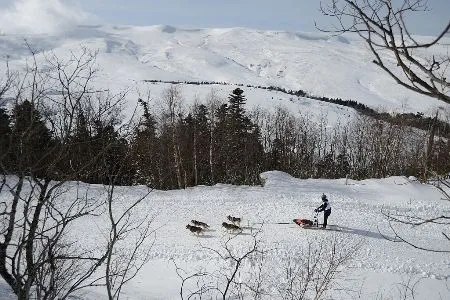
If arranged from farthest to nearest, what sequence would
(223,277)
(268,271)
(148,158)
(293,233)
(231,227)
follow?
1. (148,158)
2. (293,233)
3. (231,227)
4. (268,271)
5. (223,277)

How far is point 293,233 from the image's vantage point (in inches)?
728

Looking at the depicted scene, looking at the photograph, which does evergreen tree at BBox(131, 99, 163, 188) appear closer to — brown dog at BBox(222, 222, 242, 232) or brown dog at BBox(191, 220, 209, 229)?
brown dog at BBox(191, 220, 209, 229)

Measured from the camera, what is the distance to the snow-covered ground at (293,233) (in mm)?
14602

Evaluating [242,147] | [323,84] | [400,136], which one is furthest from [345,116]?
[323,84]

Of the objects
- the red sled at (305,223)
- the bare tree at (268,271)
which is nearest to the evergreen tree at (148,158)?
the red sled at (305,223)

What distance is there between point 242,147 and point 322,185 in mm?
12167

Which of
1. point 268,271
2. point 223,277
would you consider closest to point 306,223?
point 268,271

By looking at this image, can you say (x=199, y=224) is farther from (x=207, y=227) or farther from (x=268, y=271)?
(x=268, y=271)

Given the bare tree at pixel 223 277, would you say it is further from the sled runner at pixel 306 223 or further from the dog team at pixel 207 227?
the sled runner at pixel 306 223

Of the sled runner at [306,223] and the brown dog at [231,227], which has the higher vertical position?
the sled runner at [306,223]

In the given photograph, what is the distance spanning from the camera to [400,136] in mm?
41656

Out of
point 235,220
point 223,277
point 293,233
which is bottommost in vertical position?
point 223,277

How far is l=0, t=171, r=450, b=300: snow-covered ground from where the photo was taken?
47.9 ft

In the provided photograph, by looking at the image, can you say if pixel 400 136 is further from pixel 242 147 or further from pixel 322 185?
pixel 322 185
